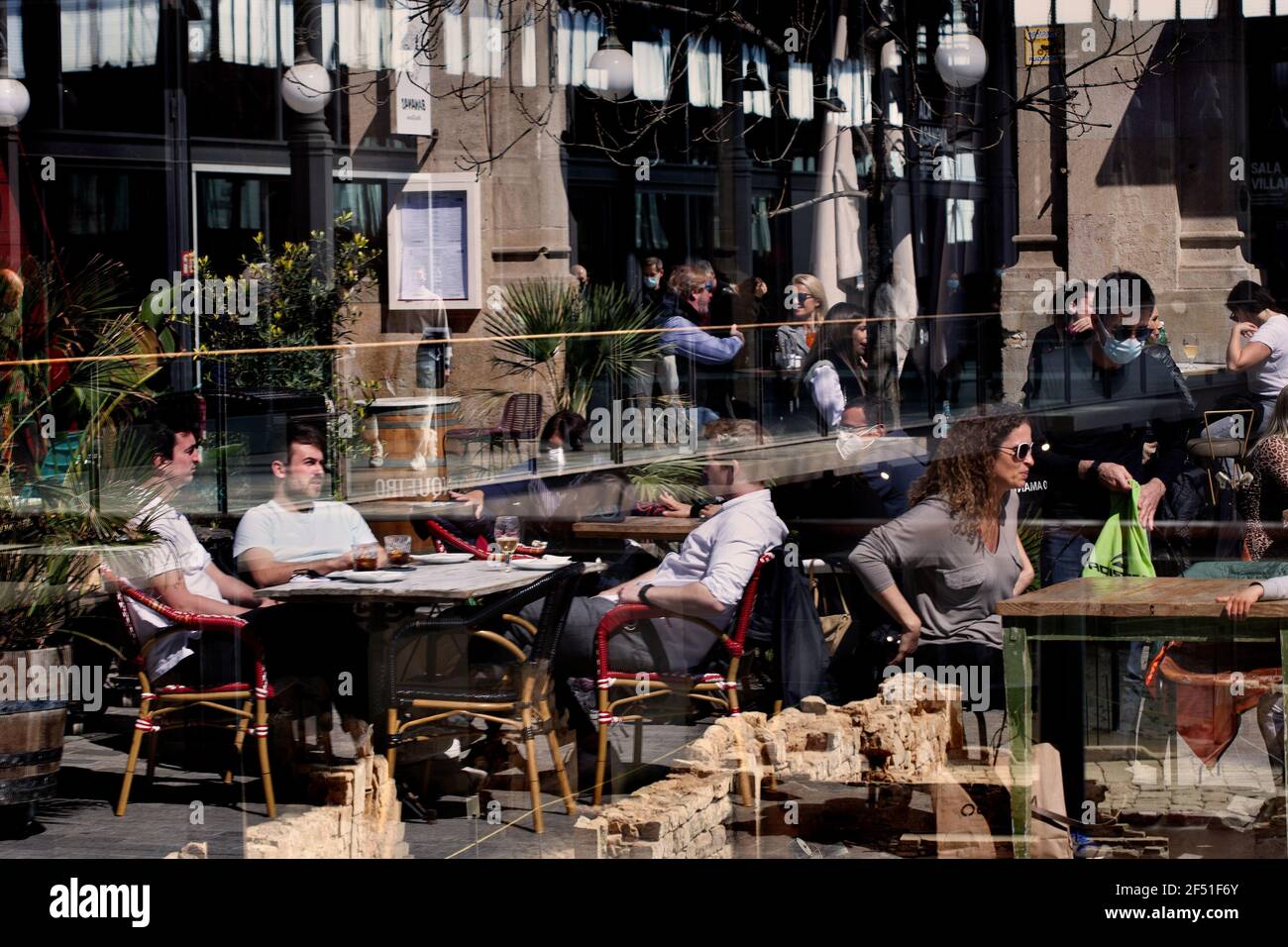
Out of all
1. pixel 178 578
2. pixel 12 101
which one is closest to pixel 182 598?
pixel 178 578

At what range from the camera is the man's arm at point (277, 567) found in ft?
21.0

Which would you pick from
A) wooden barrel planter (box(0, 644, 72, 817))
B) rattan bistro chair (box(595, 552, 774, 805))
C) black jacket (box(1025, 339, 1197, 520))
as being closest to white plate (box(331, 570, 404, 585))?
rattan bistro chair (box(595, 552, 774, 805))

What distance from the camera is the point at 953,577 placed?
6.02 metres

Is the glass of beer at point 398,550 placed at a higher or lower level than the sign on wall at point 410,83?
lower

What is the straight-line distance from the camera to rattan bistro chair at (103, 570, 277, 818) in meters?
6.06

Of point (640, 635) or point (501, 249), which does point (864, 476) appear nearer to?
point (640, 635)

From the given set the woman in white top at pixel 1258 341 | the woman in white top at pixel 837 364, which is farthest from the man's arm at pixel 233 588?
the woman in white top at pixel 1258 341

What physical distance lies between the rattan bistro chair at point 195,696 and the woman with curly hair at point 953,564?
208 cm

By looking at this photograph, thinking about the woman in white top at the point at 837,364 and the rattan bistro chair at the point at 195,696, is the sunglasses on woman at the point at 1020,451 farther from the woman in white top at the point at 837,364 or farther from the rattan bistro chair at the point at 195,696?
the rattan bistro chair at the point at 195,696

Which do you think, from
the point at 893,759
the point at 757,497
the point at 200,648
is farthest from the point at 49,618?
the point at 893,759

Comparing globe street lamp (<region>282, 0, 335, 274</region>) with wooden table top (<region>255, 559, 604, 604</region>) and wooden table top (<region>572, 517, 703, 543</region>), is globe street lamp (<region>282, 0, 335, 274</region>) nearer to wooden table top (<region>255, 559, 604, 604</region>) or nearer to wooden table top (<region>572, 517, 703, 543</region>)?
wooden table top (<region>572, 517, 703, 543</region>)

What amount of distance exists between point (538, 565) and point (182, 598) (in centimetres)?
122

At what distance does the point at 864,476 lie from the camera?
275 inches

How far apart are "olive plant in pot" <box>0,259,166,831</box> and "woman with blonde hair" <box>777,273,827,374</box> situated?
2.49 m
